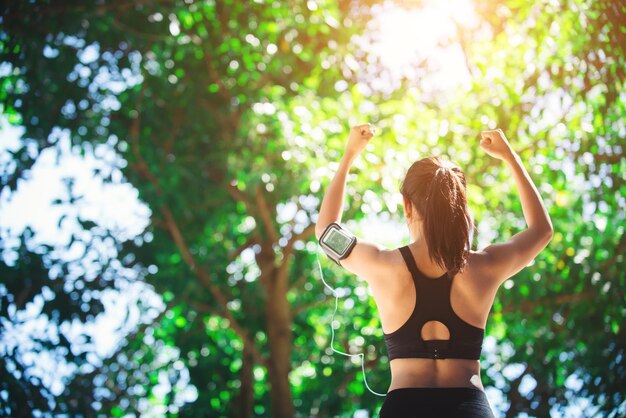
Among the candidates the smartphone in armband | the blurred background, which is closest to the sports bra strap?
the smartphone in armband

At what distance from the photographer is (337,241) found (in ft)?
7.24

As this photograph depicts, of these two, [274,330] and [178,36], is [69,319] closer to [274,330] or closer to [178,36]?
[274,330]

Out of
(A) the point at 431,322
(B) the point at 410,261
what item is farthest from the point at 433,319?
(B) the point at 410,261

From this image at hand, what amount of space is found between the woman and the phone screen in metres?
0.03

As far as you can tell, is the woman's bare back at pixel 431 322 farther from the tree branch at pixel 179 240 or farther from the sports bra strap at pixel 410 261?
the tree branch at pixel 179 240

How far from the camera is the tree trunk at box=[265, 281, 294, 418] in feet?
25.0

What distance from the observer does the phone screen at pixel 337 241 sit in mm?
2197

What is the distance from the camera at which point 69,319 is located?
279 inches

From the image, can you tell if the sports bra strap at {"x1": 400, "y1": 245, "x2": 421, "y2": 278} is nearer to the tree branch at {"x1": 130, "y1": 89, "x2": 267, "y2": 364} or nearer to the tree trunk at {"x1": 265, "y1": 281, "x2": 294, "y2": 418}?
the tree branch at {"x1": 130, "y1": 89, "x2": 267, "y2": 364}

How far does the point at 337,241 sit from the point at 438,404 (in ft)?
1.99

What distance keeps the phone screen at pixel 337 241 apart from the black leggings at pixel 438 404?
492mm

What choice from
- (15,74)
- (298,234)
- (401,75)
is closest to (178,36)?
(15,74)

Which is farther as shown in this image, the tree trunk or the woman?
the tree trunk

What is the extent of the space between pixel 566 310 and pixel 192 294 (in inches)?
172
